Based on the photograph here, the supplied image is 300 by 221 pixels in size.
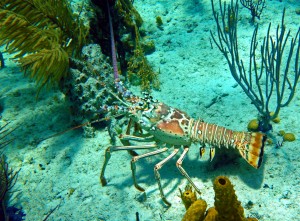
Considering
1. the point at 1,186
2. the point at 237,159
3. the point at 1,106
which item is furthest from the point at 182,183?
the point at 1,106

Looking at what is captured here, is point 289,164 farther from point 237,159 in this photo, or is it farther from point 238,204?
point 238,204

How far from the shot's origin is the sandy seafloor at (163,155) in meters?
3.55

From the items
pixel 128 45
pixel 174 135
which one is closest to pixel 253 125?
pixel 174 135

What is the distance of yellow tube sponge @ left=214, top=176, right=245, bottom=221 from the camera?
233 centimetres

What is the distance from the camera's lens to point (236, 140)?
3611mm

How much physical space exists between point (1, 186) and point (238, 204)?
3707 mm

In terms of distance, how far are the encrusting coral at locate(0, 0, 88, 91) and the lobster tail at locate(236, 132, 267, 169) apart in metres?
3.52

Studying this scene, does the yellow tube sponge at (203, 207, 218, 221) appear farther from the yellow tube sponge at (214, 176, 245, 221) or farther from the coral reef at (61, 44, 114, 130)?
the coral reef at (61, 44, 114, 130)

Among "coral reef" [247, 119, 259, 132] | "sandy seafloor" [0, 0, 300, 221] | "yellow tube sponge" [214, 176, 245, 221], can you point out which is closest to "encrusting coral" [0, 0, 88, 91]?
"sandy seafloor" [0, 0, 300, 221]

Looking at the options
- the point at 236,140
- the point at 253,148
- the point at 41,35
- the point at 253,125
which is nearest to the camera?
the point at 253,148

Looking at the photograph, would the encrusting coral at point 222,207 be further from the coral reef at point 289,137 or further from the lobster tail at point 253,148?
the coral reef at point 289,137

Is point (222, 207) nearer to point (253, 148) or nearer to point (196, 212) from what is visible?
point (196, 212)

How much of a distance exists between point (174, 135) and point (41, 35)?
3.17 metres

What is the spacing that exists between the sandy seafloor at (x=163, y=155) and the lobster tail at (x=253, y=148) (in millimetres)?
316
